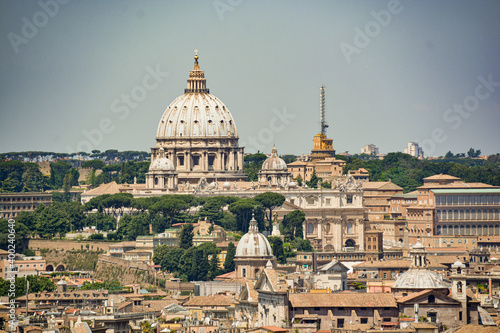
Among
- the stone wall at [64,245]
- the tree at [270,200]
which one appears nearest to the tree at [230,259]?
the stone wall at [64,245]

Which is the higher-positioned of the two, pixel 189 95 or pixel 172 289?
pixel 189 95

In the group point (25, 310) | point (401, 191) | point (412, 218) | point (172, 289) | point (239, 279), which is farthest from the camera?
point (401, 191)

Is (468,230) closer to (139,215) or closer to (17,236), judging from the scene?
(139,215)

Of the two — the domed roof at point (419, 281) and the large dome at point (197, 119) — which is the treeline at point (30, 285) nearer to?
the domed roof at point (419, 281)

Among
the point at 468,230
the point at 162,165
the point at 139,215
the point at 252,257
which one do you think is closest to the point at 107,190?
the point at 162,165

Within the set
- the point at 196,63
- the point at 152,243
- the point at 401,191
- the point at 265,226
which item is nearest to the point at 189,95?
the point at 196,63

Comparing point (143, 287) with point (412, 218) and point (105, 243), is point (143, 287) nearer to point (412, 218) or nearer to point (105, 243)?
point (105, 243)

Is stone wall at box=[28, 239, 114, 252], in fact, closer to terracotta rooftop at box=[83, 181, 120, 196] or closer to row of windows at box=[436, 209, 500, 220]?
row of windows at box=[436, 209, 500, 220]
